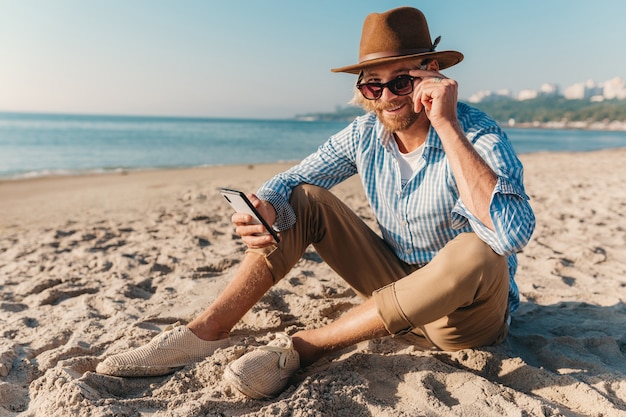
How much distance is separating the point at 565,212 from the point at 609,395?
445cm

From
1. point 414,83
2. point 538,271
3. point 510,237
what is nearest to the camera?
point 510,237

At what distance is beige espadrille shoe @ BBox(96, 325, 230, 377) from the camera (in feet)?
7.01

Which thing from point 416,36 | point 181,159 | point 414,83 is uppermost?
point 416,36

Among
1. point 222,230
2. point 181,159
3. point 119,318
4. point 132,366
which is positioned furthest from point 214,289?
point 181,159

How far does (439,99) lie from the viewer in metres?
2.09

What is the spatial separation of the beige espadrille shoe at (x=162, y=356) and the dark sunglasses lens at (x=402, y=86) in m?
1.63

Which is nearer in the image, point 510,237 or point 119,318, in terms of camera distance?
point 510,237

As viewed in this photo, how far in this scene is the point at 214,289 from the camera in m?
3.41

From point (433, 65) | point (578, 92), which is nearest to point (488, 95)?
point (578, 92)

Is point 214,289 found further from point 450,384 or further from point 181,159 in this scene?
point 181,159

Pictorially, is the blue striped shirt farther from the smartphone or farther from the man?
the smartphone

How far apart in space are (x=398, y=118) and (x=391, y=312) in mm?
1068

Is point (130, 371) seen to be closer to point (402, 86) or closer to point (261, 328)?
point (261, 328)

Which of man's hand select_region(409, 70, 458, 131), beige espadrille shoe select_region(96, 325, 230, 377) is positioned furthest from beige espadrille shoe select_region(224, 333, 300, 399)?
man's hand select_region(409, 70, 458, 131)
